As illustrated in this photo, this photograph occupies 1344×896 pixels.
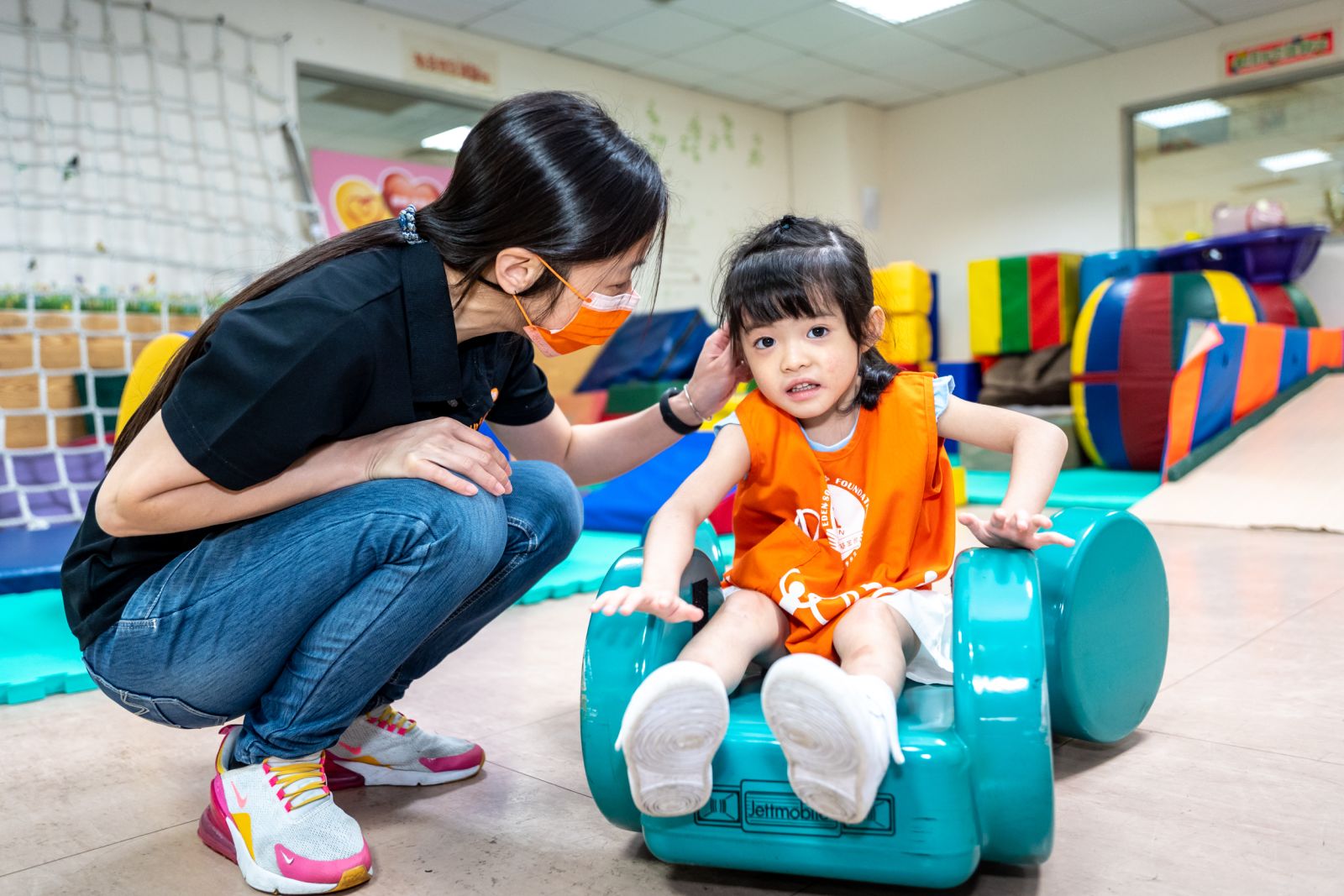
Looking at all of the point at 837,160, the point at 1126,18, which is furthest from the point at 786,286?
the point at 837,160

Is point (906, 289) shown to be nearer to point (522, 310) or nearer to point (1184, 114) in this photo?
point (1184, 114)

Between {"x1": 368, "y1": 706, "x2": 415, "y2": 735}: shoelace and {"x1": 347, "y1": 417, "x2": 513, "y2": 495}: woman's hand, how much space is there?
0.35 m

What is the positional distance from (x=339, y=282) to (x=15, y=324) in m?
3.16

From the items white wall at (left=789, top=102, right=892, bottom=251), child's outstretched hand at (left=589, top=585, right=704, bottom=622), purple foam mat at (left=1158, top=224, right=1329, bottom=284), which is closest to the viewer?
child's outstretched hand at (left=589, top=585, right=704, bottom=622)

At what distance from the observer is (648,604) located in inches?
36.1

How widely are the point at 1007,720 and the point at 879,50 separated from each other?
5.13 m

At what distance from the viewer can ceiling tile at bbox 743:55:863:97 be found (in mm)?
5527

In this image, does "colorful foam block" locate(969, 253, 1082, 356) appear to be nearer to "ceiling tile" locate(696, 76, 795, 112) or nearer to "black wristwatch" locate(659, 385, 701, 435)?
"ceiling tile" locate(696, 76, 795, 112)

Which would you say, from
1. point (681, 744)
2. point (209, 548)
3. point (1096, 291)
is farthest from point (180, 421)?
point (1096, 291)

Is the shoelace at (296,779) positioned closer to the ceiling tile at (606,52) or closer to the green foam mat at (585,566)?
the green foam mat at (585,566)

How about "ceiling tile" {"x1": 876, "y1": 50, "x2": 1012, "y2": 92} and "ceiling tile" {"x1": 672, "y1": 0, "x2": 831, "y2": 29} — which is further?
"ceiling tile" {"x1": 876, "y1": 50, "x2": 1012, "y2": 92}

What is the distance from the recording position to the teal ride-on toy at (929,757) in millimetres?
848

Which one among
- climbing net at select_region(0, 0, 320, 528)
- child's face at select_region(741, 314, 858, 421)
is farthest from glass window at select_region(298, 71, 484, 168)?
child's face at select_region(741, 314, 858, 421)

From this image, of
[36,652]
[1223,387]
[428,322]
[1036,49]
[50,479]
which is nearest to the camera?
[428,322]
